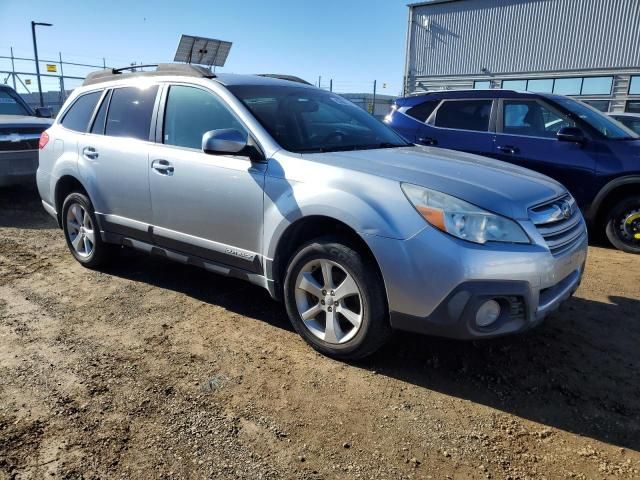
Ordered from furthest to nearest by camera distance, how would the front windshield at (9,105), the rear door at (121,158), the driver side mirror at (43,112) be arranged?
the front windshield at (9,105), the driver side mirror at (43,112), the rear door at (121,158)

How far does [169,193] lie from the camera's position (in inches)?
152

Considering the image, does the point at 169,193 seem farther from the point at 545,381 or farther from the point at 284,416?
the point at 545,381

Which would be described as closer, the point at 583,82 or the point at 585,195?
the point at 585,195

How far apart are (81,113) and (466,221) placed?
12.9ft

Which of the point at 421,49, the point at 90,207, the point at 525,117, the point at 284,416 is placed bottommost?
the point at 284,416

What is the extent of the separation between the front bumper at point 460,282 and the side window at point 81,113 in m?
3.32

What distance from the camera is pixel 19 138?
7.53m

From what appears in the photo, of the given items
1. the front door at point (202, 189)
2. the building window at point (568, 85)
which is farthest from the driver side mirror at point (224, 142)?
the building window at point (568, 85)

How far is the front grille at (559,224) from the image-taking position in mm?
2873

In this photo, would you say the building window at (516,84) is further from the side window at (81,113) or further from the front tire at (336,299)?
the front tire at (336,299)

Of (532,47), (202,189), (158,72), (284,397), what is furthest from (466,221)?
(532,47)

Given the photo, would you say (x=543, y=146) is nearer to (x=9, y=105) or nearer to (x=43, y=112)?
(x=43, y=112)

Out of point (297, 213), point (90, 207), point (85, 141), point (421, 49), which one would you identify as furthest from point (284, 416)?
point (421, 49)

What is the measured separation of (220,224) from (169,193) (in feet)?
1.92
